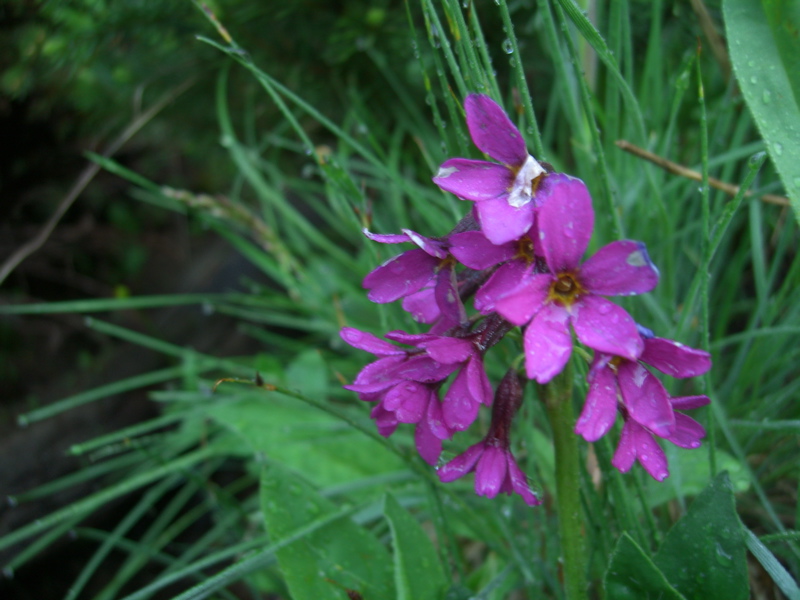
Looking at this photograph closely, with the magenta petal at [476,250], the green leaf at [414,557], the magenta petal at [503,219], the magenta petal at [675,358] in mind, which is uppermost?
the magenta petal at [503,219]

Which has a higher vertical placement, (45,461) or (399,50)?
(399,50)

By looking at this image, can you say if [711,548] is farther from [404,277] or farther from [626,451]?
[404,277]

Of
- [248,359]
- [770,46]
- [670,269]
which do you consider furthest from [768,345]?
[248,359]

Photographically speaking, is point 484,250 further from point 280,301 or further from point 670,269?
point 280,301

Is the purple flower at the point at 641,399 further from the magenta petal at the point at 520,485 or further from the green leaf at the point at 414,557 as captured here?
the green leaf at the point at 414,557

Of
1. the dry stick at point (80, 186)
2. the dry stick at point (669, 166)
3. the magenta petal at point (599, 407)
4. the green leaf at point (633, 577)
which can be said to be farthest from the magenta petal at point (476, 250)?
the dry stick at point (80, 186)

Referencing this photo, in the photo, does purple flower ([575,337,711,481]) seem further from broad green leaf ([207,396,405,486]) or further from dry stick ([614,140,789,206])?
broad green leaf ([207,396,405,486])
